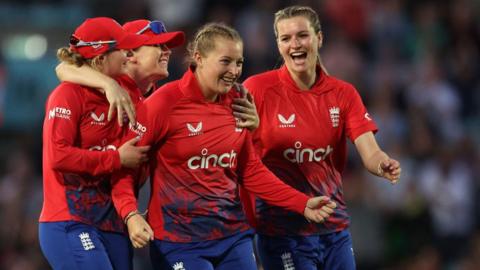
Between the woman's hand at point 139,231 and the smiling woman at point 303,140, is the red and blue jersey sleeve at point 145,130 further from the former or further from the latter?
the smiling woman at point 303,140

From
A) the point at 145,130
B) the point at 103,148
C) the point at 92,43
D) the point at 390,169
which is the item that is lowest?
the point at 390,169

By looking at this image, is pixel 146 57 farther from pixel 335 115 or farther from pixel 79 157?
pixel 335 115

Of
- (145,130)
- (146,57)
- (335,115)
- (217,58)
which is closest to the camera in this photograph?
(145,130)

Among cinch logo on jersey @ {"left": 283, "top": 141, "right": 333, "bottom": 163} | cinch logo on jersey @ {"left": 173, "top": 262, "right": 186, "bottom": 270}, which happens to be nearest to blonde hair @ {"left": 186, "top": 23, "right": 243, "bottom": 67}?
cinch logo on jersey @ {"left": 283, "top": 141, "right": 333, "bottom": 163}

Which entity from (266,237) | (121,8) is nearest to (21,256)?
(121,8)

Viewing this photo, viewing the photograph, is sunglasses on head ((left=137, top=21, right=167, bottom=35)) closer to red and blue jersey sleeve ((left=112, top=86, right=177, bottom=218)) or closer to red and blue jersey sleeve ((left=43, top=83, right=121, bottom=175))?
red and blue jersey sleeve ((left=112, top=86, right=177, bottom=218))

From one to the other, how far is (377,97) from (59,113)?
6946 mm

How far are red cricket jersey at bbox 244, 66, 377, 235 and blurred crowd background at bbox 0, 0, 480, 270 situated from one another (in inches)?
170

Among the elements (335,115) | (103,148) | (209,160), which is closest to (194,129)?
(209,160)

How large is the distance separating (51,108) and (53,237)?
2.33 ft

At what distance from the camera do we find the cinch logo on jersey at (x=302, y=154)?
6.96 meters

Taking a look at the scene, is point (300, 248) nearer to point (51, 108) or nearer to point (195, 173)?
point (195, 173)

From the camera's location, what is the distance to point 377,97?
12781 millimetres

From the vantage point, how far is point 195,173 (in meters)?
6.52
